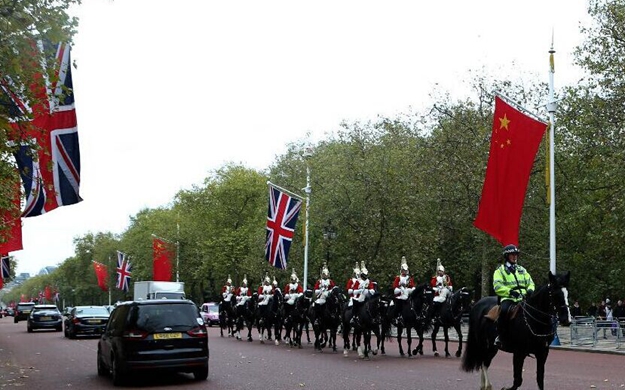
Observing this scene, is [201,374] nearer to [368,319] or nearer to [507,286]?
[507,286]

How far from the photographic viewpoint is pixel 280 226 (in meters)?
35.2

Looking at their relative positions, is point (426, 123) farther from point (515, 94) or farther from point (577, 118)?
point (577, 118)

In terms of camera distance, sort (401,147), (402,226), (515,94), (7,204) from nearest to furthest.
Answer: (7,204)
(515,94)
(402,226)
(401,147)

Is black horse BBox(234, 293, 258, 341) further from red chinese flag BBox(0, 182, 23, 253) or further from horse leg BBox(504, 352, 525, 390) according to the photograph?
horse leg BBox(504, 352, 525, 390)

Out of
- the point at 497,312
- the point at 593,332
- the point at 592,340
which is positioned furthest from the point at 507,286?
the point at 592,340

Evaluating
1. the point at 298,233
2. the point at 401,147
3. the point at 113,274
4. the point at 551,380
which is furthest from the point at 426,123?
the point at 113,274

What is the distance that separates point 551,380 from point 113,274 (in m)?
107

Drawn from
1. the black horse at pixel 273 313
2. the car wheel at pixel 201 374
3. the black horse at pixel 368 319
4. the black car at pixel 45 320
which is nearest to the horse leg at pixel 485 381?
the car wheel at pixel 201 374

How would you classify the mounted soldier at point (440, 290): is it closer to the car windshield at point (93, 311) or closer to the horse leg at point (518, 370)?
the horse leg at point (518, 370)

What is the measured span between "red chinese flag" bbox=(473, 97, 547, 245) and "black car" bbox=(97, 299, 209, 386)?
31.9ft

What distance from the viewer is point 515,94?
3838 cm

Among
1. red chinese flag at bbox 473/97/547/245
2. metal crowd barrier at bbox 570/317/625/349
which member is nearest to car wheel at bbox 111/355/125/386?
red chinese flag at bbox 473/97/547/245

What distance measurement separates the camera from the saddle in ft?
41.0

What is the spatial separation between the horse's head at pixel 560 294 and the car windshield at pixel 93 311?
28.8 metres
